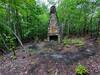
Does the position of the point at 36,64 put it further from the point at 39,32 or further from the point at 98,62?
the point at 39,32

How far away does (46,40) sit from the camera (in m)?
18.0

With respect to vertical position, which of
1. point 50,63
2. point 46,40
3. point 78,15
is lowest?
point 50,63

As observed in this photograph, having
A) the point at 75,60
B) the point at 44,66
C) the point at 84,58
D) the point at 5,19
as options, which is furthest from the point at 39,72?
the point at 5,19

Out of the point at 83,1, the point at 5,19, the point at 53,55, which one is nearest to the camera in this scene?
the point at 53,55

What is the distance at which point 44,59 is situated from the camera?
415 inches

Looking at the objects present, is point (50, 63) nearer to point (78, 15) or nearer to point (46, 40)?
point (46, 40)

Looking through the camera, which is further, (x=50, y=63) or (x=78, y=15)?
(x=78, y=15)

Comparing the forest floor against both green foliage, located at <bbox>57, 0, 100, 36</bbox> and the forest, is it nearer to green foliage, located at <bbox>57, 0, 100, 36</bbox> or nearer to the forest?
the forest

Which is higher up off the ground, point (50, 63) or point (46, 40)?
point (46, 40)

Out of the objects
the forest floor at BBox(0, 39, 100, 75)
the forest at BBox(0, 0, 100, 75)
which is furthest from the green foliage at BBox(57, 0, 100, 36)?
the forest floor at BBox(0, 39, 100, 75)

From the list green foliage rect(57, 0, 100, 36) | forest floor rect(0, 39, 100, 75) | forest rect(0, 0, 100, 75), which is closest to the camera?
forest floor rect(0, 39, 100, 75)

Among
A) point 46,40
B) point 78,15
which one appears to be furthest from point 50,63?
point 78,15

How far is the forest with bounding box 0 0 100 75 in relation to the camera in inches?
373

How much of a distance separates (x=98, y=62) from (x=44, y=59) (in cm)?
353
